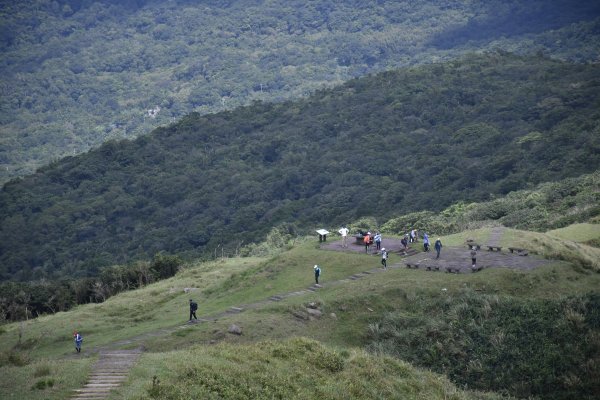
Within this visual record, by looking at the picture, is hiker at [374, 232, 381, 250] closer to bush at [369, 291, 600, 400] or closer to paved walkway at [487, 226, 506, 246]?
paved walkway at [487, 226, 506, 246]

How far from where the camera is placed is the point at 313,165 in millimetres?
132375

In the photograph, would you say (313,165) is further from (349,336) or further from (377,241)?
(349,336)

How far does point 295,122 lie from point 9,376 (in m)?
136

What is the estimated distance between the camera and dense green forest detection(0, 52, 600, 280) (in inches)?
4040

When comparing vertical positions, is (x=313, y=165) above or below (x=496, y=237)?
above

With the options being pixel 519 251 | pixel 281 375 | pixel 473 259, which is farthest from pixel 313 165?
pixel 281 375

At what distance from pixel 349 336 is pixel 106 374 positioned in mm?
11549

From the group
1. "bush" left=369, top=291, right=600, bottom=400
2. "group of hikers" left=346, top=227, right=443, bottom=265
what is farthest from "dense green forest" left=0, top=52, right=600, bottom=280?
"bush" left=369, top=291, right=600, bottom=400

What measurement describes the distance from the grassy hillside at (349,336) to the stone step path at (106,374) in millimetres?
492

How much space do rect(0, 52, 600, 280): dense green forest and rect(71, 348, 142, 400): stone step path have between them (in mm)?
63347

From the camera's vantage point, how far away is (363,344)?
32062 mm

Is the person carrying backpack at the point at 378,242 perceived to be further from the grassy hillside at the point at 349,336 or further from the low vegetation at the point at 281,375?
the low vegetation at the point at 281,375

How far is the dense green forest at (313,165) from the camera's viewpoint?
103 meters

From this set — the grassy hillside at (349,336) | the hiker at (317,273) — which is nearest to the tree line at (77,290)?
the grassy hillside at (349,336)
